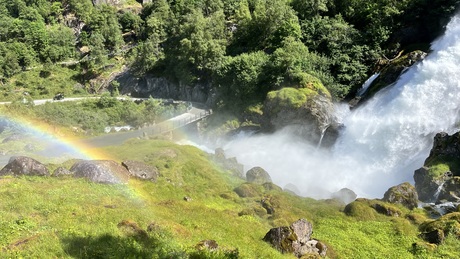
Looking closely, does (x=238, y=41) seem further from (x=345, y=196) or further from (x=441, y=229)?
(x=441, y=229)

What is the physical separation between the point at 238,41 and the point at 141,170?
43.6 m

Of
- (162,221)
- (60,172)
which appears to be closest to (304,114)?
(60,172)

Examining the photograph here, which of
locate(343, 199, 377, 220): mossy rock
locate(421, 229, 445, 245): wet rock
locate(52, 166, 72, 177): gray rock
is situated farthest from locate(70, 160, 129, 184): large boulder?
locate(421, 229, 445, 245): wet rock

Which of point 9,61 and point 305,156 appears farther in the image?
point 9,61

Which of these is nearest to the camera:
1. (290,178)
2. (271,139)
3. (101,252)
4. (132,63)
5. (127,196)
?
(101,252)

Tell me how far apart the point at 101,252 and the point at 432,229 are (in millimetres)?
17317

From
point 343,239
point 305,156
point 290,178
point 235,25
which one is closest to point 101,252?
point 343,239

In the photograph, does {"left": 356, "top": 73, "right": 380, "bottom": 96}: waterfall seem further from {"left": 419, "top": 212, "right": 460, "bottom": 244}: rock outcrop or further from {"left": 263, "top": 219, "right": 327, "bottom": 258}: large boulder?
{"left": 263, "top": 219, "right": 327, "bottom": 258}: large boulder

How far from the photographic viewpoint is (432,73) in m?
36.8

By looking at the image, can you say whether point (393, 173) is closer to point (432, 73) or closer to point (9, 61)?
point (432, 73)

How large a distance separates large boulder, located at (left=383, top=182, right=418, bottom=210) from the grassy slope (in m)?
2.90

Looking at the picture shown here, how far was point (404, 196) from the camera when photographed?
24.5m

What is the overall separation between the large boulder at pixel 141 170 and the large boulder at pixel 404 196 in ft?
54.2

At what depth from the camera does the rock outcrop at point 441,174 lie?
25553 millimetres
